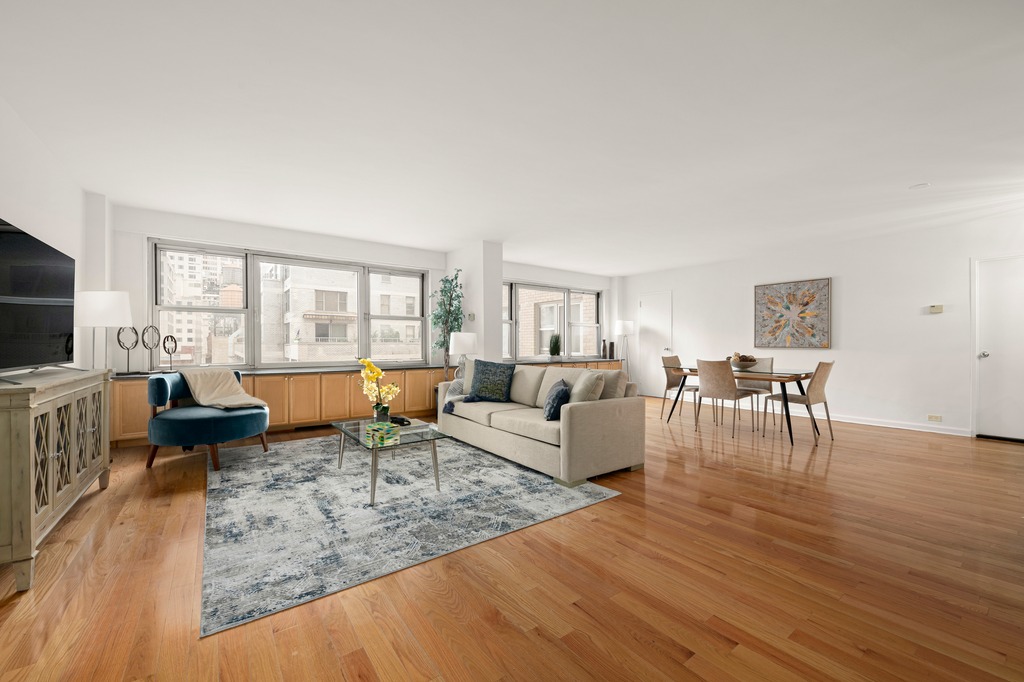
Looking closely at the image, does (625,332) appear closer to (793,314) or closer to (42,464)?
(793,314)

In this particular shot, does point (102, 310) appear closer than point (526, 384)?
Yes

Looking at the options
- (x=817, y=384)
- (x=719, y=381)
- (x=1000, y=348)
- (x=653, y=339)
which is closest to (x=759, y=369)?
(x=817, y=384)

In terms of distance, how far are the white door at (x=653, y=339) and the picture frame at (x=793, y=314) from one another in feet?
5.58

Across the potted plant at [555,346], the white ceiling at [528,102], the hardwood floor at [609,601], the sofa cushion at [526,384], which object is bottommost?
the hardwood floor at [609,601]

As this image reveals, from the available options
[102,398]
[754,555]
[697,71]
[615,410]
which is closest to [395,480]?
[615,410]

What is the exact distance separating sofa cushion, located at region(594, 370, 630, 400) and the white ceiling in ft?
5.70

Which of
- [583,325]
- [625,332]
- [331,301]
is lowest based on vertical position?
[625,332]

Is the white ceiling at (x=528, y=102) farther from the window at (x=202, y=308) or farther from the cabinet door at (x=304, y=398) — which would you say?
the cabinet door at (x=304, y=398)

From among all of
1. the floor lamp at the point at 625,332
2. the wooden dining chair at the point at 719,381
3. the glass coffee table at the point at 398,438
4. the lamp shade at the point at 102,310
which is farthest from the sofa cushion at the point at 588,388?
the floor lamp at the point at 625,332

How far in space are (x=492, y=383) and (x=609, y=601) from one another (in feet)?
9.68

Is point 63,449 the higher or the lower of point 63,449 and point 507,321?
the lower

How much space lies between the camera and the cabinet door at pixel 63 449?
2.32 meters

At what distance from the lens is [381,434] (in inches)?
129

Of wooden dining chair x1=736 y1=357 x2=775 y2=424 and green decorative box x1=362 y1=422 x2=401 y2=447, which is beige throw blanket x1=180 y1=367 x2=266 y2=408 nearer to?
green decorative box x1=362 y1=422 x2=401 y2=447
